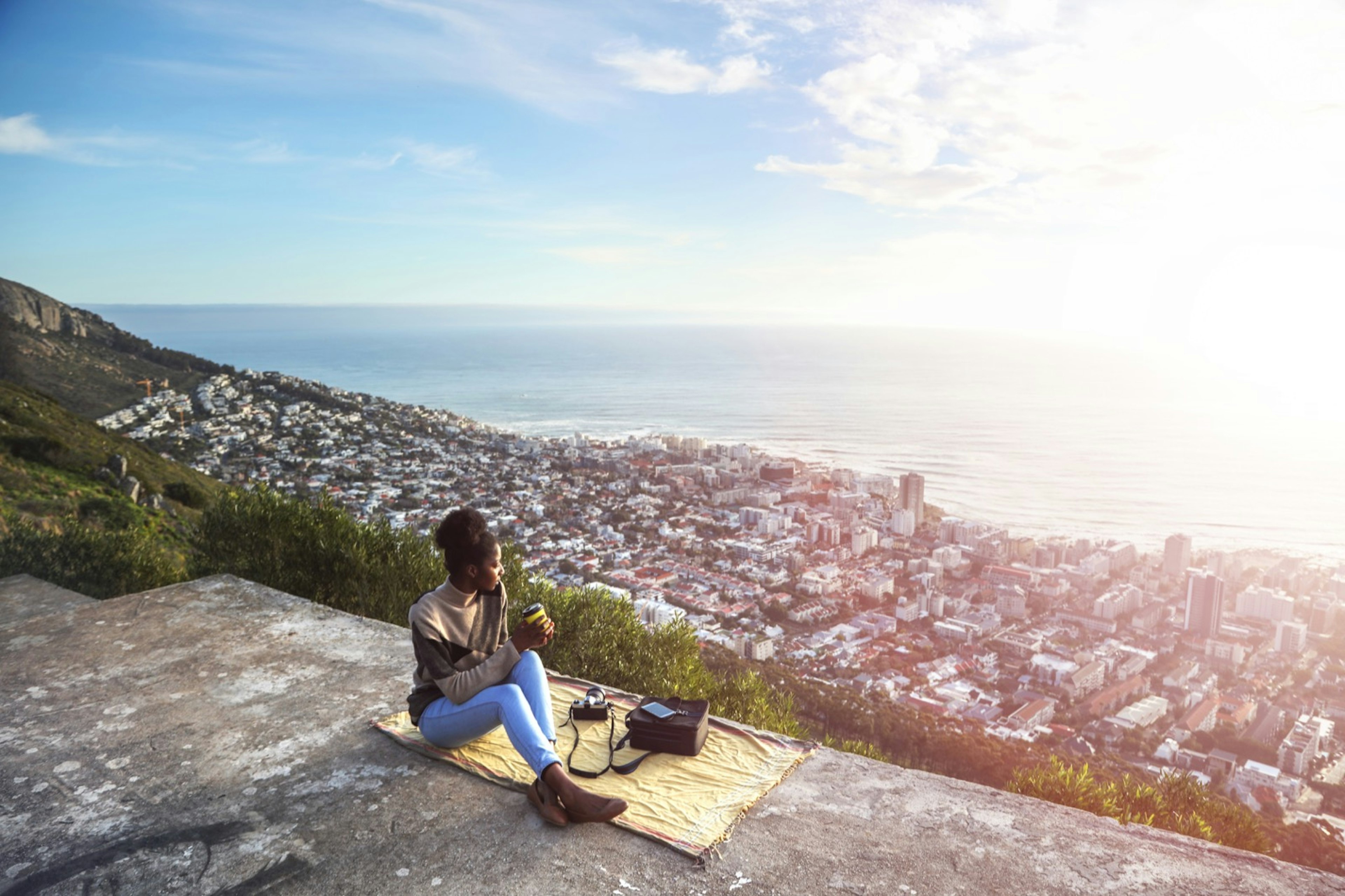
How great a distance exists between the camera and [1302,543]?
47.9ft

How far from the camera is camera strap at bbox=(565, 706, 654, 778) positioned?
2.74 meters

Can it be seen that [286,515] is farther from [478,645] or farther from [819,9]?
[819,9]

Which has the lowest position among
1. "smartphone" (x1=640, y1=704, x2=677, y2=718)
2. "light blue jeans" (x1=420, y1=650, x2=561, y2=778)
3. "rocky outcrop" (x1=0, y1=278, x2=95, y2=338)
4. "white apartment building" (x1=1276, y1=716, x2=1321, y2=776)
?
"white apartment building" (x1=1276, y1=716, x2=1321, y2=776)

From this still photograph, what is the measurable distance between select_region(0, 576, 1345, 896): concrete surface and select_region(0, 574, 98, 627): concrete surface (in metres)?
1.30

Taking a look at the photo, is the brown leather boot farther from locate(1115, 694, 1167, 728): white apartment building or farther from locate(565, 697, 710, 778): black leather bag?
locate(1115, 694, 1167, 728): white apartment building

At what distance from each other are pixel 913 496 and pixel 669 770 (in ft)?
54.8

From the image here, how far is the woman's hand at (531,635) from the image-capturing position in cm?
269

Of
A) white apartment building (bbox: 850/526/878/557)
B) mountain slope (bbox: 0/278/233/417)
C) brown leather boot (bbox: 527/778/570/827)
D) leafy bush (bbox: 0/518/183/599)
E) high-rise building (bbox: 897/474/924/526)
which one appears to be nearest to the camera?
brown leather boot (bbox: 527/778/570/827)

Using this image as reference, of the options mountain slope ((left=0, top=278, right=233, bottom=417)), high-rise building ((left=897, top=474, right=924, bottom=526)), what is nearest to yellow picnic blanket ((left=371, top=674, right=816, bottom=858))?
high-rise building ((left=897, top=474, right=924, bottom=526))

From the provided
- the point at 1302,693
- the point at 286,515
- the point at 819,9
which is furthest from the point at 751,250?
the point at 286,515

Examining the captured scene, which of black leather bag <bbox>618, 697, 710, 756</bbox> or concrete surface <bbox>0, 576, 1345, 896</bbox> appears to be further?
black leather bag <bbox>618, 697, 710, 756</bbox>

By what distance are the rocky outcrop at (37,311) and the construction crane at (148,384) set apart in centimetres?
379

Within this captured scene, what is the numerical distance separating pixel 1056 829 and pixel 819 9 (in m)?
11.7

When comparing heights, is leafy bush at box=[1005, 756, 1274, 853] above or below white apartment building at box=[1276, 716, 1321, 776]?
above
